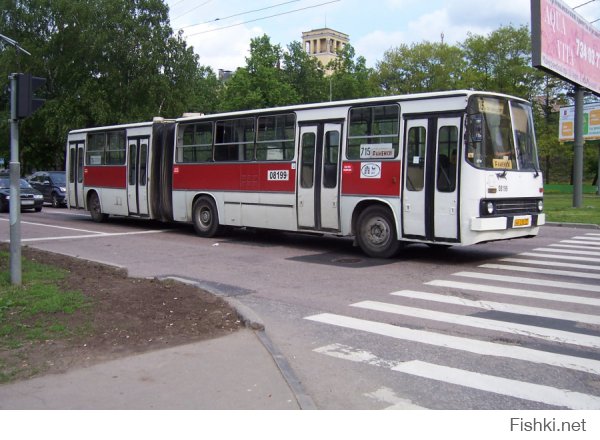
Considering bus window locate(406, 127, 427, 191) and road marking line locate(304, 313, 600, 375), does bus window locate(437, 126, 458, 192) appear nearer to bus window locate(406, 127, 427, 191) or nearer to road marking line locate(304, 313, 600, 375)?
bus window locate(406, 127, 427, 191)

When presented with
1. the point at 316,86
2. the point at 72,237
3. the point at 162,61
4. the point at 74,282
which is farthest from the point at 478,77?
the point at 74,282

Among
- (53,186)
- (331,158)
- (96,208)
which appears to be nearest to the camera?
(331,158)

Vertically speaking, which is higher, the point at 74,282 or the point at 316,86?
the point at 316,86

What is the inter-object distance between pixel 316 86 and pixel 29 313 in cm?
5853

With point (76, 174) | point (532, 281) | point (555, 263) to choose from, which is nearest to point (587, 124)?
point (555, 263)

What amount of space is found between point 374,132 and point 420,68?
4658cm

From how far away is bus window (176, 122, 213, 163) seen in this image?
15867 millimetres

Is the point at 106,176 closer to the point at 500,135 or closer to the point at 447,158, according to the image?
the point at 447,158

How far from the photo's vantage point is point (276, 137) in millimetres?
13945

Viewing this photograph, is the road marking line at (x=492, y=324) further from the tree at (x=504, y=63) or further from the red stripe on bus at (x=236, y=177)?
the tree at (x=504, y=63)

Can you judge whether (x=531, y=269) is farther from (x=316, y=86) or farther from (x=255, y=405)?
(x=316, y=86)
